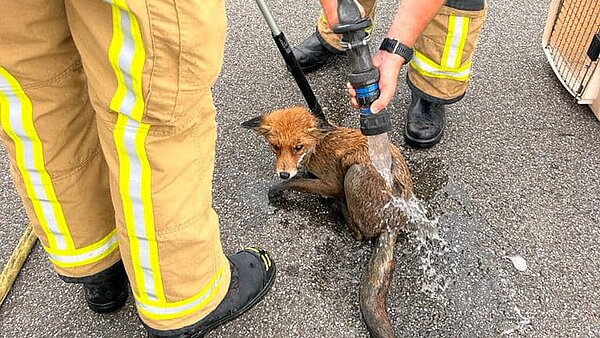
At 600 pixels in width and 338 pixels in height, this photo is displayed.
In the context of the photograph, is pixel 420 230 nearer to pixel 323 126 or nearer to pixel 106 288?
pixel 323 126

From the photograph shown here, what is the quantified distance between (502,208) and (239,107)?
4.37 ft

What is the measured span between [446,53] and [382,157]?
0.59m

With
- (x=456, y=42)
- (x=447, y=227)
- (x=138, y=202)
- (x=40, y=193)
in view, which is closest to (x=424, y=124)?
(x=456, y=42)

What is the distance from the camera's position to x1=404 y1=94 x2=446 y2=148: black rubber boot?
98.9 inches

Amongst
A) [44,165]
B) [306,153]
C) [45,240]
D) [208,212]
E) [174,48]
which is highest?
[174,48]

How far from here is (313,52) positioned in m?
2.96

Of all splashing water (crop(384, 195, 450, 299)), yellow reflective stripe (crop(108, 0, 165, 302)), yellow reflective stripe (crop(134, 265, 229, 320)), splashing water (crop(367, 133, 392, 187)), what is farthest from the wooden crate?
yellow reflective stripe (crop(108, 0, 165, 302))

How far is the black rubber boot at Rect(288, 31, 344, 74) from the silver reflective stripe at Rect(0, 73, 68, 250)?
1649 mm

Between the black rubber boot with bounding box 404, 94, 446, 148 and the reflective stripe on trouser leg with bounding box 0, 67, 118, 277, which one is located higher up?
the reflective stripe on trouser leg with bounding box 0, 67, 118, 277

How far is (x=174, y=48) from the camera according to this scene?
110 cm

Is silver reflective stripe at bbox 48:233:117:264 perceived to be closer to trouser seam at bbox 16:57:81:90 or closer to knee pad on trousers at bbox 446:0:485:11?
trouser seam at bbox 16:57:81:90

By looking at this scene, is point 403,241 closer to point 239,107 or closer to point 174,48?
point 239,107

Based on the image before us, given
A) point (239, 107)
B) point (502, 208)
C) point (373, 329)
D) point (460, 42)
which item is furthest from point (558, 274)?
point (239, 107)

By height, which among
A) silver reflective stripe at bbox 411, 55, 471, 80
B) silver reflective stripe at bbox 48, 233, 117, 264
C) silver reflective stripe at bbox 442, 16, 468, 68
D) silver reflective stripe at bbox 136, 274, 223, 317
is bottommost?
silver reflective stripe at bbox 136, 274, 223, 317
